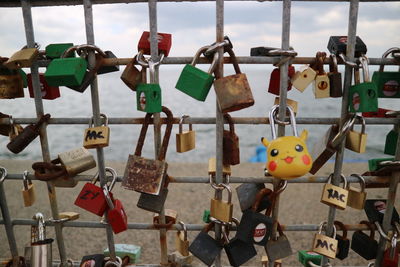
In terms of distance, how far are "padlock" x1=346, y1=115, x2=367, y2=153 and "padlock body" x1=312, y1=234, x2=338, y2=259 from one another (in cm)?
43

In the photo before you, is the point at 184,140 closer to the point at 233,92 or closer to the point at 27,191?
the point at 233,92

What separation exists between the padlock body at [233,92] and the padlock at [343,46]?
0.42 meters

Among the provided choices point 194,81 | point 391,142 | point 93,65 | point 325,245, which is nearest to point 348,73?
point 391,142

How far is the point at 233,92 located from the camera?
1202 millimetres

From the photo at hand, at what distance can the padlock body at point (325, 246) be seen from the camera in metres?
1.46

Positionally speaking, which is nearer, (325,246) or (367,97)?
(367,97)

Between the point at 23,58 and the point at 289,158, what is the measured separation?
1.09 m

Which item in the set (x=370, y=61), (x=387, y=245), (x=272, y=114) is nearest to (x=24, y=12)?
(x=272, y=114)

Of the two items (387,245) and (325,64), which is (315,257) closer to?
(387,245)

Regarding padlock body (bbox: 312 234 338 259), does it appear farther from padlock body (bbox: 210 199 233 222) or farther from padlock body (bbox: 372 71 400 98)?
padlock body (bbox: 372 71 400 98)

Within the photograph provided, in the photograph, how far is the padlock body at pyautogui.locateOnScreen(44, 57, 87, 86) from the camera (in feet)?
3.95

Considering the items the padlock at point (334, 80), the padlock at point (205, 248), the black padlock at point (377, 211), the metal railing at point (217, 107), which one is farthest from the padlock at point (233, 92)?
the black padlock at point (377, 211)

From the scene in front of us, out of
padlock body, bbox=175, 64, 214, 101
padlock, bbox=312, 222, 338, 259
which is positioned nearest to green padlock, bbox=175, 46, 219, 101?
padlock body, bbox=175, 64, 214, 101

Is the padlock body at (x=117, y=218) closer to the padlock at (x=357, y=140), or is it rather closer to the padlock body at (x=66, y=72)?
the padlock body at (x=66, y=72)
